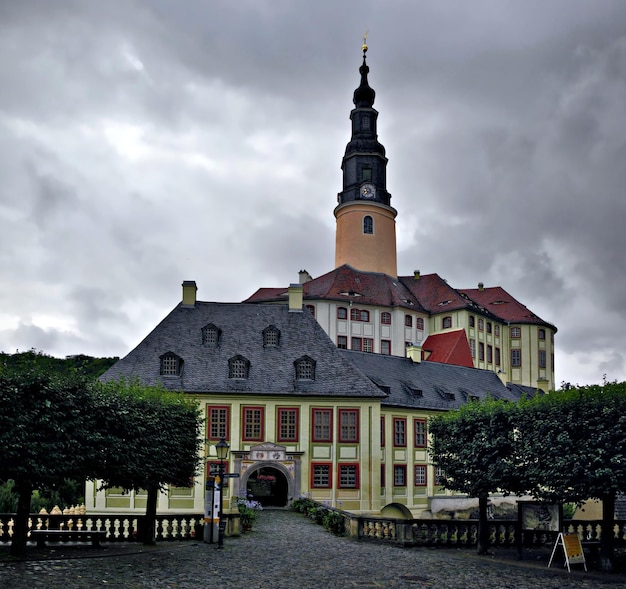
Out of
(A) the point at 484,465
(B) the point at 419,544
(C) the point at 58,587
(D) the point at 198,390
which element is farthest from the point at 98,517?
(D) the point at 198,390

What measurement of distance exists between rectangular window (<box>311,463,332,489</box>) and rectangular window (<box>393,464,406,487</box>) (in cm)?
621

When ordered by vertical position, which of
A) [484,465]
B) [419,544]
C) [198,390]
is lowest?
[419,544]

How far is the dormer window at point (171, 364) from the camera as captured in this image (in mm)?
46250

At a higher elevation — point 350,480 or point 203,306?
point 203,306

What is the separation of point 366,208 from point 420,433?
3930 cm

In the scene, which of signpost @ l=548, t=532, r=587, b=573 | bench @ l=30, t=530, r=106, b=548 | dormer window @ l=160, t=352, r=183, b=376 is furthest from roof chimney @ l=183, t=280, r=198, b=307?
signpost @ l=548, t=532, r=587, b=573

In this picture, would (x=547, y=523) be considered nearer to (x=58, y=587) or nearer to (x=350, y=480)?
(x=58, y=587)

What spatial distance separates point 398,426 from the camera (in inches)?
2002

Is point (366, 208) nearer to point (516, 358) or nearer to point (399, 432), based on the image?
point (516, 358)

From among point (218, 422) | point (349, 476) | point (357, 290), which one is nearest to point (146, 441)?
point (218, 422)

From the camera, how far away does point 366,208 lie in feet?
285

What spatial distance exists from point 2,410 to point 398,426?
3271cm

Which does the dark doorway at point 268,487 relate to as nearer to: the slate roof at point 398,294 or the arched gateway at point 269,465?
the arched gateway at point 269,465

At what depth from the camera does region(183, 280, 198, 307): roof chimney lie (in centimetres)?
5072
